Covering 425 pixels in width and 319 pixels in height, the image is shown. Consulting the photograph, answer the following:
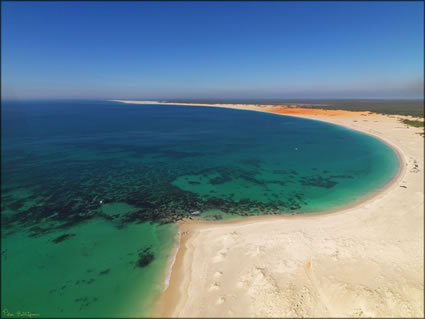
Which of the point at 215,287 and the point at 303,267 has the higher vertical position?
the point at 303,267

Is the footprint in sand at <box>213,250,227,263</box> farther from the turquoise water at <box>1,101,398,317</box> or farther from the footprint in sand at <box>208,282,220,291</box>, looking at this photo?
the turquoise water at <box>1,101,398,317</box>

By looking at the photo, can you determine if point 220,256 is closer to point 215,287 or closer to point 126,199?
point 215,287

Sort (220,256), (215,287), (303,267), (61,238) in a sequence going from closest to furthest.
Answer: (215,287) → (303,267) → (220,256) → (61,238)

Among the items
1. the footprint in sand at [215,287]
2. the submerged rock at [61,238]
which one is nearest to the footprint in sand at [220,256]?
the footprint in sand at [215,287]

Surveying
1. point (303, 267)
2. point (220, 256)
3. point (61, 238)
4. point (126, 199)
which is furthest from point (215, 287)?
point (126, 199)

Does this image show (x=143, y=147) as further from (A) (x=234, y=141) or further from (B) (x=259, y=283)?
(B) (x=259, y=283)

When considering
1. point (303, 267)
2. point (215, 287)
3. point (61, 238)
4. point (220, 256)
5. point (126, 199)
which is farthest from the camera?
point (126, 199)

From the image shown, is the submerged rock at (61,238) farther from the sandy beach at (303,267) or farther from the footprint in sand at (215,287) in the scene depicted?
the footprint in sand at (215,287)
